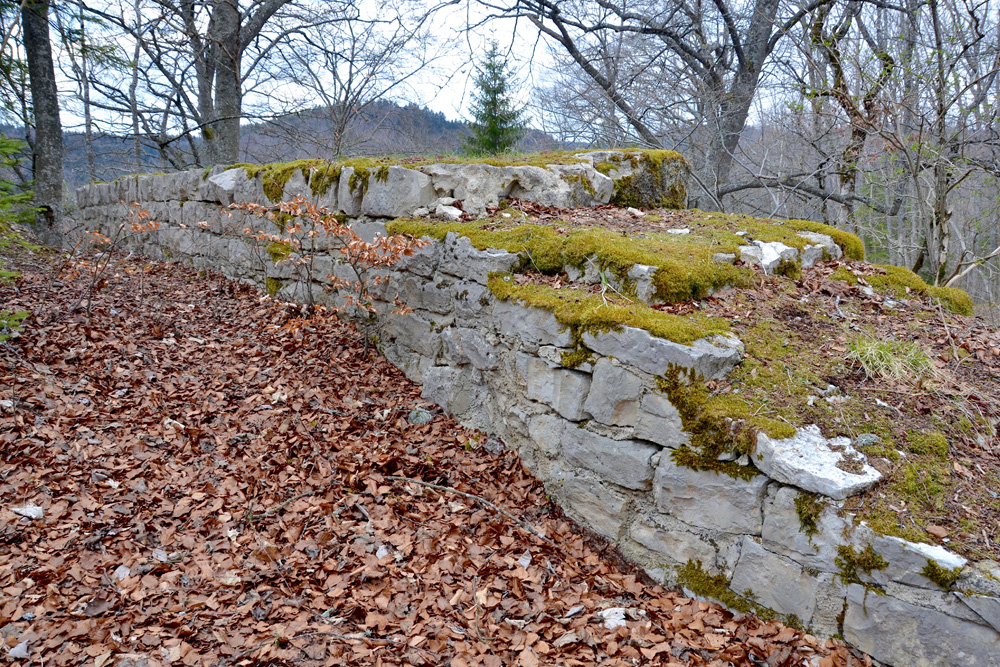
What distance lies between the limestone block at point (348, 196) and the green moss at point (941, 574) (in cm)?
499

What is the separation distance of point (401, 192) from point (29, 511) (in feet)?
11.5

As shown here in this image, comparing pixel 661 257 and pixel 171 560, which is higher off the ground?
pixel 661 257

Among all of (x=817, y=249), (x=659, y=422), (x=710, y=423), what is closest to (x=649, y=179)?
(x=817, y=249)

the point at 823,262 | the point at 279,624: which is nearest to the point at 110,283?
the point at 279,624

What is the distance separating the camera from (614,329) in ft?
10.7

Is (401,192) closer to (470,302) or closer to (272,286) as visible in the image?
(470,302)

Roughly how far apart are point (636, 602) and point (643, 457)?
74cm

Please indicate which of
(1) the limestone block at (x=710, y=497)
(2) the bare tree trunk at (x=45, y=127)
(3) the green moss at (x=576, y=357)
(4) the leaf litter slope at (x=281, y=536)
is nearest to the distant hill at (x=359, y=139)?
(2) the bare tree trunk at (x=45, y=127)

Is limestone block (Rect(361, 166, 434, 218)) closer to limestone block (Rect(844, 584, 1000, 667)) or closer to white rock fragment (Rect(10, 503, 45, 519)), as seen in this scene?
white rock fragment (Rect(10, 503, 45, 519))

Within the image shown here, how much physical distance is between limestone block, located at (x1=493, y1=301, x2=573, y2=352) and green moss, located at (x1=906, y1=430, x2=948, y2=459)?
5.83ft

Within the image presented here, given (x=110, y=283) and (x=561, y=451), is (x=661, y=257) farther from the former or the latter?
(x=110, y=283)

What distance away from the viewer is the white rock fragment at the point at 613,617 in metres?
2.76

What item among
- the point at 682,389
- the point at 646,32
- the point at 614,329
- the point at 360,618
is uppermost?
the point at 646,32

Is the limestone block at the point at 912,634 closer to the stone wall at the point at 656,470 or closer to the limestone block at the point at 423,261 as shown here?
the stone wall at the point at 656,470
